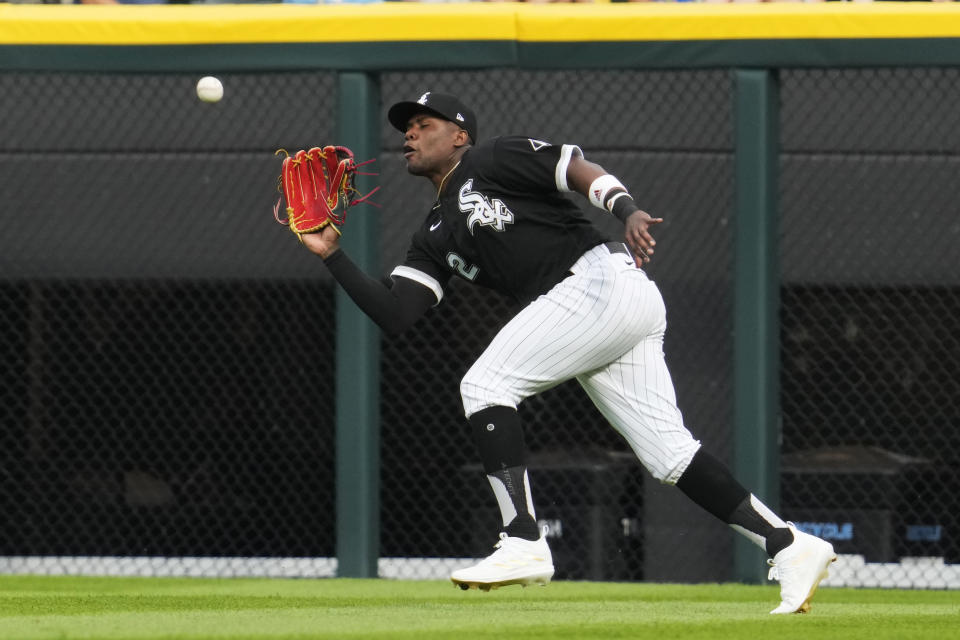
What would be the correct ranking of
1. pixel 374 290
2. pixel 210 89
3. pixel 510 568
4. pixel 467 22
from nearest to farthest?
pixel 510 568 → pixel 374 290 → pixel 210 89 → pixel 467 22

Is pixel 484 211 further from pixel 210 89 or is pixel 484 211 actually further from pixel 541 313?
pixel 210 89

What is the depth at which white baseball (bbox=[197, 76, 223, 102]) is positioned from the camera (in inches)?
253

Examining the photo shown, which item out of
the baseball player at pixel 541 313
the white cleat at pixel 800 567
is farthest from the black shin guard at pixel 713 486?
the white cleat at pixel 800 567

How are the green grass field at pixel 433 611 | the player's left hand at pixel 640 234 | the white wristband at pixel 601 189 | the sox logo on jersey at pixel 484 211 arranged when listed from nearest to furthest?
the green grass field at pixel 433 611 < the player's left hand at pixel 640 234 < the white wristband at pixel 601 189 < the sox logo on jersey at pixel 484 211

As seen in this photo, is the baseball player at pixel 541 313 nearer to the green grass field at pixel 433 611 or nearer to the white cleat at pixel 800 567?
the white cleat at pixel 800 567

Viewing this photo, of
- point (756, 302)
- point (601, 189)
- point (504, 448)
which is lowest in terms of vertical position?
point (504, 448)

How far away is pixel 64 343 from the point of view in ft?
23.7

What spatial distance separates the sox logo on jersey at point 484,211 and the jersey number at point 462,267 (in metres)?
0.14

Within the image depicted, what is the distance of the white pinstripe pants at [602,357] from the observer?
→ 4.35m

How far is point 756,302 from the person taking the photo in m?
6.48

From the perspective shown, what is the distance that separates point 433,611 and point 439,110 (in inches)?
61.2

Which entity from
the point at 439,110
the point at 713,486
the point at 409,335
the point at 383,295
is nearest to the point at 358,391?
the point at 409,335

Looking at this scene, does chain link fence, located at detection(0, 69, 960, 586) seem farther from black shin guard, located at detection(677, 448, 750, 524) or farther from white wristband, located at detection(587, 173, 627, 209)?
white wristband, located at detection(587, 173, 627, 209)

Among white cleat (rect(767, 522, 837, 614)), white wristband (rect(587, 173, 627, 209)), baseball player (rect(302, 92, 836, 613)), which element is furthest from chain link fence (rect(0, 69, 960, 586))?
white wristband (rect(587, 173, 627, 209))
